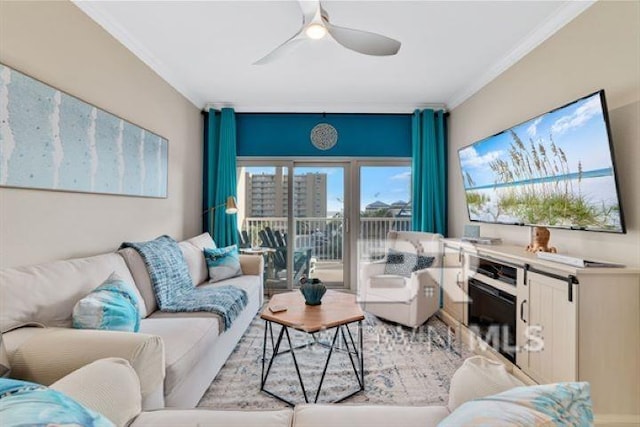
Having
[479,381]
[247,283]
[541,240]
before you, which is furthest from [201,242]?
[541,240]

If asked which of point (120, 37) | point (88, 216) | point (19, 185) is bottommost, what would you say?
point (88, 216)

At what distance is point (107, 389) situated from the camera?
923 mm

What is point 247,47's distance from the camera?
2.67m

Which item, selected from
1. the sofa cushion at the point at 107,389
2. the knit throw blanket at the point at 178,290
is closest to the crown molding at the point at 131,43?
the knit throw blanket at the point at 178,290

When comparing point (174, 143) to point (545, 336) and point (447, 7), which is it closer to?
point (447, 7)

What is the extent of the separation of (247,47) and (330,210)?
92.8 inches

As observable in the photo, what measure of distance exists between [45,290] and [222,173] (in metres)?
2.73

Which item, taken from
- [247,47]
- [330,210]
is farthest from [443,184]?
[247,47]

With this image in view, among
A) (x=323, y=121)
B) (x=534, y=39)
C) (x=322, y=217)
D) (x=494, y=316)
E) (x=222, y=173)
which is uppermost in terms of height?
(x=534, y=39)

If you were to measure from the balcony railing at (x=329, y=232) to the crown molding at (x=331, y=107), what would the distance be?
4.95 ft

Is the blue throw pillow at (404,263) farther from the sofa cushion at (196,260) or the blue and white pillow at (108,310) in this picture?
the blue and white pillow at (108,310)

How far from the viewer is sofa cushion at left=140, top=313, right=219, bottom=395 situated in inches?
60.4

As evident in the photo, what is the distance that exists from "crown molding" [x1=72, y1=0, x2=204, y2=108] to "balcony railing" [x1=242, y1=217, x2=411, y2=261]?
195 cm

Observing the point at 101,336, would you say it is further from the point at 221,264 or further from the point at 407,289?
the point at 407,289
